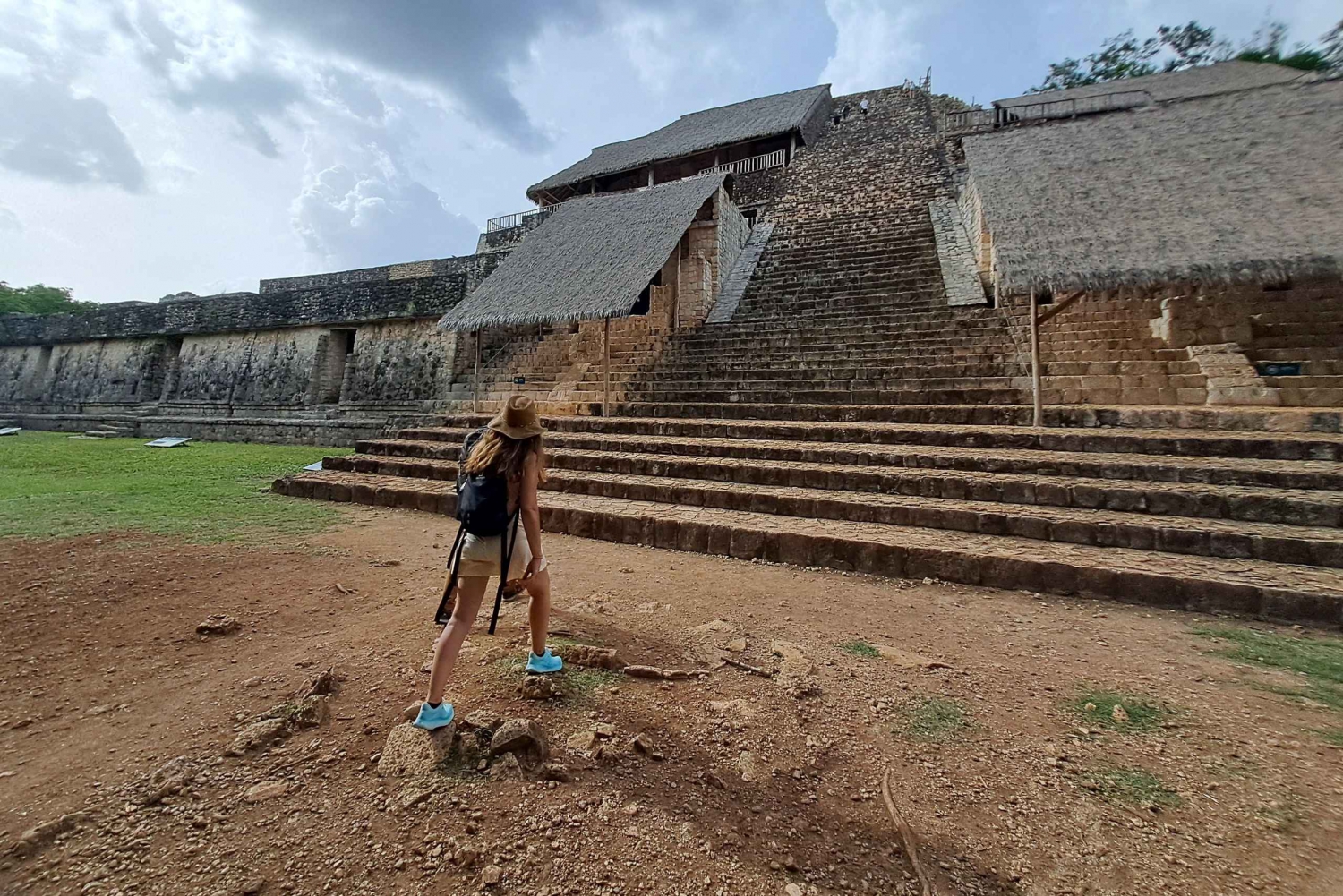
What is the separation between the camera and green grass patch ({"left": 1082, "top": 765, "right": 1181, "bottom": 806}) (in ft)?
5.20

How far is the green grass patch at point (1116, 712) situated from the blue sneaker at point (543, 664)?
6.74 feet

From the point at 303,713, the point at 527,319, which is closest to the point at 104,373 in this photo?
the point at 527,319

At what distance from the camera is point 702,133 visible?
78.0 ft

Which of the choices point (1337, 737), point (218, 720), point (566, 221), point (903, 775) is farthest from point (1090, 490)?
point (566, 221)

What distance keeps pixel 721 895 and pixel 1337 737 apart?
2.28 metres

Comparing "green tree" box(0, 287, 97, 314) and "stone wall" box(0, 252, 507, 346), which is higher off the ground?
"green tree" box(0, 287, 97, 314)

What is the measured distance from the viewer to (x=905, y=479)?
4797mm

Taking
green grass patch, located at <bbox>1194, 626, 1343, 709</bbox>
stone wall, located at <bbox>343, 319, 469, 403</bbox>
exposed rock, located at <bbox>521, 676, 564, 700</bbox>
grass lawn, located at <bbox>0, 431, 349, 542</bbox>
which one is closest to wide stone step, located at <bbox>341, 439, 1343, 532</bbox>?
green grass patch, located at <bbox>1194, 626, 1343, 709</bbox>

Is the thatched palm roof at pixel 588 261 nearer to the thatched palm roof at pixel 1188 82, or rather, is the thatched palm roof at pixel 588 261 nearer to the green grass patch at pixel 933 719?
the green grass patch at pixel 933 719

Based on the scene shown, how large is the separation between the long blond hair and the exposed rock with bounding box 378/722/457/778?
2.90 feet

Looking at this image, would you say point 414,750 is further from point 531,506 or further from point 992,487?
point 992,487

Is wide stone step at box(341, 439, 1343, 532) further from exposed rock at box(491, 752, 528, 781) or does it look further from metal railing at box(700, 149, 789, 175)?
metal railing at box(700, 149, 789, 175)

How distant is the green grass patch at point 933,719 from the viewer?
194 centimetres

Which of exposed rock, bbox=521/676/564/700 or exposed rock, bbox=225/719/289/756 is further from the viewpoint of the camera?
exposed rock, bbox=521/676/564/700
